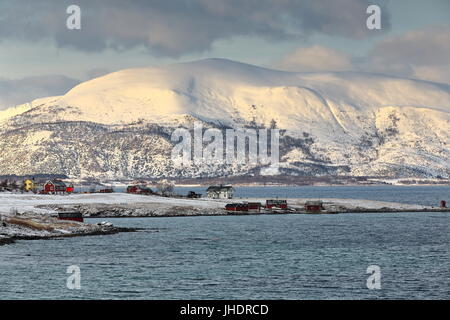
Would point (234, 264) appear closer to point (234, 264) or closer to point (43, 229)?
point (234, 264)

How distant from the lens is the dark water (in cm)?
8044

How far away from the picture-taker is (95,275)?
8969cm

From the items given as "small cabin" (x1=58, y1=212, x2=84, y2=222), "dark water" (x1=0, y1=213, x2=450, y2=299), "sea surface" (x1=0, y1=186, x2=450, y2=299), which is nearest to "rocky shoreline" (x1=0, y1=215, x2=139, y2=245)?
"sea surface" (x1=0, y1=186, x2=450, y2=299)

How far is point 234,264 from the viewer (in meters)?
101

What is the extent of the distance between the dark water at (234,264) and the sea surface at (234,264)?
0.35 feet

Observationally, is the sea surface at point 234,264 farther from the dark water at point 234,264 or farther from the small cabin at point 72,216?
the small cabin at point 72,216

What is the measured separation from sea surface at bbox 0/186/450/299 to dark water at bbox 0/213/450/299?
106 millimetres

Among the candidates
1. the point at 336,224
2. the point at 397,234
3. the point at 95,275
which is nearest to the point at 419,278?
the point at 95,275

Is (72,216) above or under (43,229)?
above

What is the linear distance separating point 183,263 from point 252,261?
29.7ft

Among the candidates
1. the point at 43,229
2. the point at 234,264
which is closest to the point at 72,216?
the point at 43,229

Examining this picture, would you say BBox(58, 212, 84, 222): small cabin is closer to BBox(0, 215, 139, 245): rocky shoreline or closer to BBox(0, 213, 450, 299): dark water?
BBox(0, 215, 139, 245): rocky shoreline
